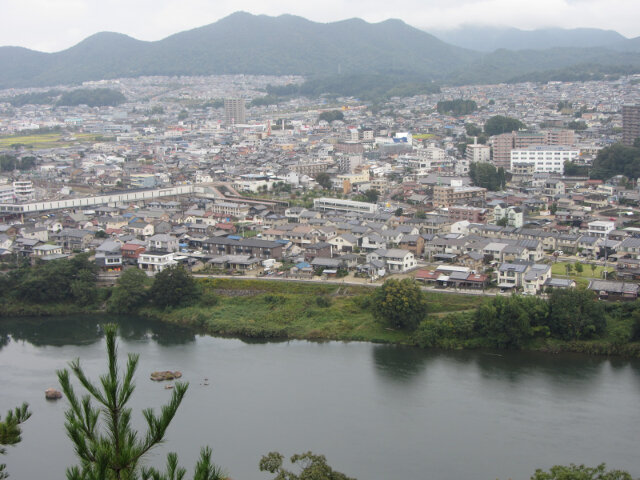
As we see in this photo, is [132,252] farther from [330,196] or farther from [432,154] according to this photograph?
[432,154]

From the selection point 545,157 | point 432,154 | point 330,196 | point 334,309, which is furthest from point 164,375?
point 432,154

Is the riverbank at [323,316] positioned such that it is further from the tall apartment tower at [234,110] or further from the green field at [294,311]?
the tall apartment tower at [234,110]

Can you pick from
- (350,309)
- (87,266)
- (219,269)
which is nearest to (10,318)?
(87,266)

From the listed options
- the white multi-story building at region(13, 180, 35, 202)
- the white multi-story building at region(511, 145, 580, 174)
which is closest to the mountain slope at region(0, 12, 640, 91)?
the white multi-story building at region(511, 145, 580, 174)

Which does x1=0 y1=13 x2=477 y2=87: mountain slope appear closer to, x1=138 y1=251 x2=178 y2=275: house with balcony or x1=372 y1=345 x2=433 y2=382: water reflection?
x1=138 y1=251 x2=178 y2=275: house with balcony

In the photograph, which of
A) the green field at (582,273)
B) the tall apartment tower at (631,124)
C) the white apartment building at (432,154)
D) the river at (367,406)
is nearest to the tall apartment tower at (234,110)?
the white apartment building at (432,154)
